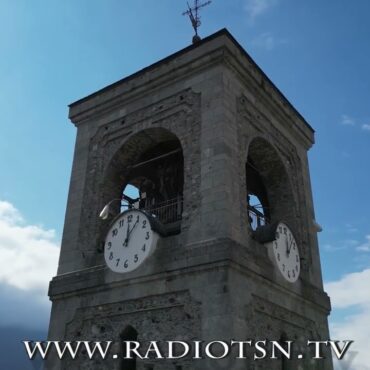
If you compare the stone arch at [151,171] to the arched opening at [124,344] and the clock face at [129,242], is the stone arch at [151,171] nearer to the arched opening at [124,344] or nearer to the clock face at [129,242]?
the clock face at [129,242]

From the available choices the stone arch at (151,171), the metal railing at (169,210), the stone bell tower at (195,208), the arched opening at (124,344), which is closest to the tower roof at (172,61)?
the stone bell tower at (195,208)

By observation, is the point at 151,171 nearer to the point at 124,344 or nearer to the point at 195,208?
the point at 195,208

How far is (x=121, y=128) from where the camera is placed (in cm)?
1369

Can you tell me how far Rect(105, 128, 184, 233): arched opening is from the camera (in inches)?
515

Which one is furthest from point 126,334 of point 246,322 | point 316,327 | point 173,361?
point 316,327

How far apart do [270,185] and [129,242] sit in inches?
194

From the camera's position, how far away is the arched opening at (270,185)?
45.1 feet

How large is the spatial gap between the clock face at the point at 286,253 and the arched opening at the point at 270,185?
116 cm

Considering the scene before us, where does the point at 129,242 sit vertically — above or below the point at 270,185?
below

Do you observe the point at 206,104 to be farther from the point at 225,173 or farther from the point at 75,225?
the point at 75,225

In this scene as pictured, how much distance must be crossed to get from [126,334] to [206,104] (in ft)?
18.2

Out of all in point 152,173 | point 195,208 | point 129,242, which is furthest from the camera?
point 152,173

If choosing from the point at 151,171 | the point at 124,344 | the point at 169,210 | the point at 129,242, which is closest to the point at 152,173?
the point at 151,171

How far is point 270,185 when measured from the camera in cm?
1443
